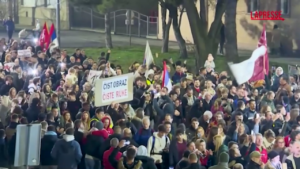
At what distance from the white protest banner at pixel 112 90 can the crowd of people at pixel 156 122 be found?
15 centimetres

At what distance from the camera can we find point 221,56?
101 ft

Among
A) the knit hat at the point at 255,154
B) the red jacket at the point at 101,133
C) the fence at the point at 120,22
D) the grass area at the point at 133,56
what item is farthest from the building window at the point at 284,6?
the knit hat at the point at 255,154

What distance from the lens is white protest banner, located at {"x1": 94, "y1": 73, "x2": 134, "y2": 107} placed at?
43.1 ft

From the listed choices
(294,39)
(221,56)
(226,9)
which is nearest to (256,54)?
(226,9)

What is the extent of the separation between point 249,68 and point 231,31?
9872 mm

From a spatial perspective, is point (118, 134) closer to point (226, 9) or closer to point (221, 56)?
point (226, 9)

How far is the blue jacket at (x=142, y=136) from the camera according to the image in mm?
11703

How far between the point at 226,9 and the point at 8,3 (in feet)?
92.8

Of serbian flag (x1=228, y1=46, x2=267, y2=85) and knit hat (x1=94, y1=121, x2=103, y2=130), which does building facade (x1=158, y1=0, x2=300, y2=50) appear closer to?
serbian flag (x1=228, y1=46, x2=267, y2=85)

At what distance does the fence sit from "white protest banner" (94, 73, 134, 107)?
2467 cm

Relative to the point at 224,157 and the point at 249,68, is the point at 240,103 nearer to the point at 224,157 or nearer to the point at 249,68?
the point at 249,68

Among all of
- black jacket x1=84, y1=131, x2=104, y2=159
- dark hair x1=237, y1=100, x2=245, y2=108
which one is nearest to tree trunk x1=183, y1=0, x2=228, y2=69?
dark hair x1=237, y1=100, x2=245, y2=108

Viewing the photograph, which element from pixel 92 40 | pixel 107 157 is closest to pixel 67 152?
pixel 107 157

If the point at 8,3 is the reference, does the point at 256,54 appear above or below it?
below
